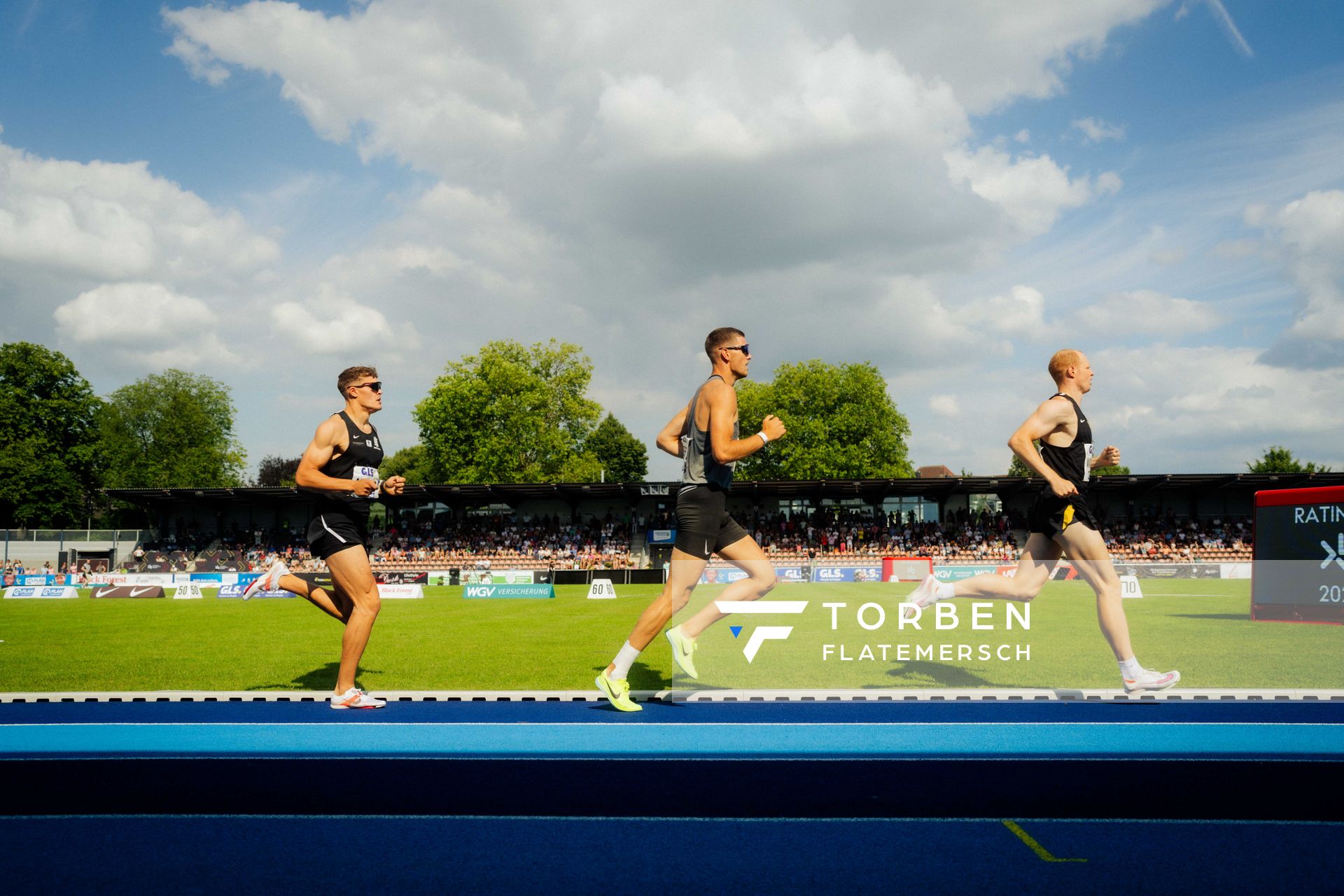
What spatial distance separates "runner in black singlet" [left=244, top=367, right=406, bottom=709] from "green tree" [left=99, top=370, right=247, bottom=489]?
63.3 meters

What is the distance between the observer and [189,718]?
5.02 metres

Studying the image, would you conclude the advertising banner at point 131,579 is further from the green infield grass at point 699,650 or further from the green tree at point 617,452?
the green tree at point 617,452

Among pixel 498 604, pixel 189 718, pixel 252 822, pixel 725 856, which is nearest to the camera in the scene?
pixel 725 856

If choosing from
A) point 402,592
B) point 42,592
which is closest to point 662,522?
point 402,592

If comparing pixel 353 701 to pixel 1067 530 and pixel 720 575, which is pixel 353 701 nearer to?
pixel 720 575

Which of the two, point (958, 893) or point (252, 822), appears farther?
point (252, 822)

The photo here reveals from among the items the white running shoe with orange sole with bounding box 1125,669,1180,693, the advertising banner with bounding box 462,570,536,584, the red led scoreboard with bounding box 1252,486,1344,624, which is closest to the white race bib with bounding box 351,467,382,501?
the white running shoe with orange sole with bounding box 1125,669,1180,693

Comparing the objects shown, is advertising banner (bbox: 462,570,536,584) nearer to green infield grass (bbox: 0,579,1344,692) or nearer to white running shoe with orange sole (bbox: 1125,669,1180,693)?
green infield grass (bbox: 0,579,1344,692)

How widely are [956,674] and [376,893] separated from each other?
4445mm

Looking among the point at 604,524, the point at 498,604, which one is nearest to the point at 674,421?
the point at 498,604

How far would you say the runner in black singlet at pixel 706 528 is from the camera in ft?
16.8

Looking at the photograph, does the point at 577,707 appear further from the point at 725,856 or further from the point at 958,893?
the point at 958,893

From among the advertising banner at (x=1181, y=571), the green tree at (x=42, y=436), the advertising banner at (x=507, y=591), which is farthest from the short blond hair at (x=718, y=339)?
the green tree at (x=42, y=436)

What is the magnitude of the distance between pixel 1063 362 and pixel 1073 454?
626mm
